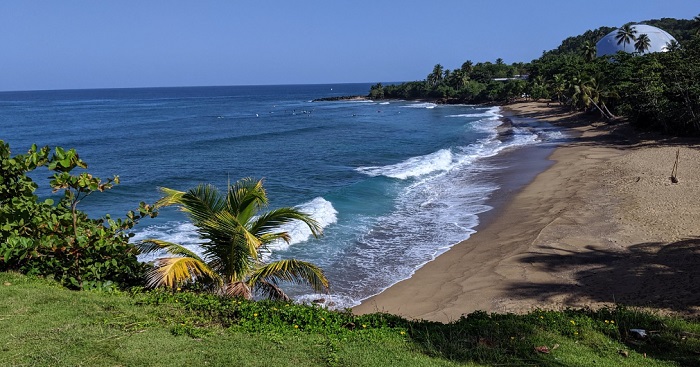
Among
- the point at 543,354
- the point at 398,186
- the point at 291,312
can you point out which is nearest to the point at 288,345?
the point at 291,312

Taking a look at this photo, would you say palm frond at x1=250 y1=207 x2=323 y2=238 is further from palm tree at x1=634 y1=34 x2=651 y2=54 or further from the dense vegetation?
palm tree at x1=634 y1=34 x2=651 y2=54

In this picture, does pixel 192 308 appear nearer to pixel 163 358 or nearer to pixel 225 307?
pixel 225 307

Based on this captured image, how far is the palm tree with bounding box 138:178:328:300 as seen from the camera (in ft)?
25.8

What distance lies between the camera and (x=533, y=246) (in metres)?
16.1

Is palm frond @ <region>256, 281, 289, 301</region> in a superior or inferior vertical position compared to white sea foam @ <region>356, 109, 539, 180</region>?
superior

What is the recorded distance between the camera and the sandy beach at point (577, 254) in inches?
468

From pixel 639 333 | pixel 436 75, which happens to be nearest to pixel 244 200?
pixel 639 333

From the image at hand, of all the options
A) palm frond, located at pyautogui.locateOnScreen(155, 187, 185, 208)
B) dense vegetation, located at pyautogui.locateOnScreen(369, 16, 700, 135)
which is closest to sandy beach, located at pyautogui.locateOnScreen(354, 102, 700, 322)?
palm frond, located at pyautogui.locateOnScreen(155, 187, 185, 208)

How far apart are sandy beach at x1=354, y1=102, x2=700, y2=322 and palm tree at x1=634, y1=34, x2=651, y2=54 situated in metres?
57.0

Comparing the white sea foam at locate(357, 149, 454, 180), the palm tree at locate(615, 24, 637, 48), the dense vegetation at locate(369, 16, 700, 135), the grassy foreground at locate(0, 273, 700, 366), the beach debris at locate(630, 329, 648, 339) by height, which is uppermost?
the palm tree at locate(615, 24, 637, 48)

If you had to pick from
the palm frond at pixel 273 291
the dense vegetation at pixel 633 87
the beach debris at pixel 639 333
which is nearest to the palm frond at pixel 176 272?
the palm frond at pixel 273 291

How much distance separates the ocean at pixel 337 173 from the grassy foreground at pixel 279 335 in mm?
5651

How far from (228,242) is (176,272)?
87 cm

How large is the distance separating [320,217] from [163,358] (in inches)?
621
